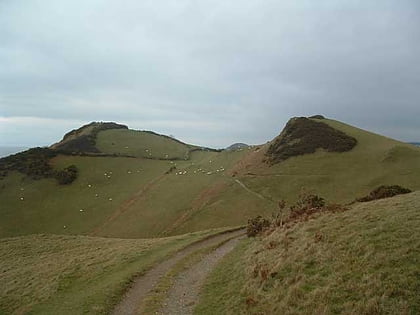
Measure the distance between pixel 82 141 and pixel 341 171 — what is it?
236 feet

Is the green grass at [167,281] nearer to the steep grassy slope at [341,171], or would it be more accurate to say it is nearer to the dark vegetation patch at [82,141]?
the steep grassy slope at [341,171]

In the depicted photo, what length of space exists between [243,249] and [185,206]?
26.1 meters

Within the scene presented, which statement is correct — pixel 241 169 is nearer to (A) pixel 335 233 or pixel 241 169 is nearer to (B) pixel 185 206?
(B) pixel 185 206

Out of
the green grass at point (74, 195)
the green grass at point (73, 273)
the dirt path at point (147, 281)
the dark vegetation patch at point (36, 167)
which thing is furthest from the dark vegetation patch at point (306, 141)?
the dark vegetation patch at point (36, 167)

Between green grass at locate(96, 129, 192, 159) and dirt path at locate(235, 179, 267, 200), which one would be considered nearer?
dirt path at locate(235, 179, 267, 200)

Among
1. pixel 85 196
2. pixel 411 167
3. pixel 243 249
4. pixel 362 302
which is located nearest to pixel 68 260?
pixel 243 249

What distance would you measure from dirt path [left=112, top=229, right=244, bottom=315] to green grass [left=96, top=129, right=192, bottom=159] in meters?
60.3

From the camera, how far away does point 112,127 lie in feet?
413

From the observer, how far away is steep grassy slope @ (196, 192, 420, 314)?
37.2ft

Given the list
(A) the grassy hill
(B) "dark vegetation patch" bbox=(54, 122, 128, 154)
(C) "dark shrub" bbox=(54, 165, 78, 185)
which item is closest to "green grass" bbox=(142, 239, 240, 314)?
(A) the grassy hill

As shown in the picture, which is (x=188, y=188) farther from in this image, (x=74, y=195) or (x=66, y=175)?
(x=66, y=175)

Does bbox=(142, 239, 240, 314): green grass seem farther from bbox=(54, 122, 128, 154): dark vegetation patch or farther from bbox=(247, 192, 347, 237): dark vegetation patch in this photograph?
bbox=(54, 122, 128, 154): dark vegetation patch

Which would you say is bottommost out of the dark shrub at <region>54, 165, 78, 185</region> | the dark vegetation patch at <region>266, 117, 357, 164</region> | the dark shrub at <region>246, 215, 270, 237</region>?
the dark shrub at <region>246, 215, 270, 237</region>

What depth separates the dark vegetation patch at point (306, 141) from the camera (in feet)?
190
